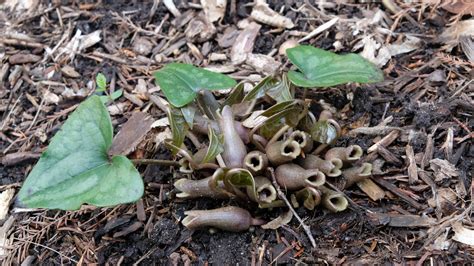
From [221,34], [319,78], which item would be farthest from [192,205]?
[221,34]

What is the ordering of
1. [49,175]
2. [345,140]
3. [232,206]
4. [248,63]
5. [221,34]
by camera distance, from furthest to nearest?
[221,34]
[248,63]
[345,140]
[232,206]
[49,175]

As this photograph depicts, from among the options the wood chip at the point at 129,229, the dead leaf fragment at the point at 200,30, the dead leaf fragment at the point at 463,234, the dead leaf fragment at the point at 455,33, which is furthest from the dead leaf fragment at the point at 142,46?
the dead leaf fragment at the point at 463,234

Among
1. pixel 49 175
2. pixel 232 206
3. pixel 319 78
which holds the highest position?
pixel 319 78

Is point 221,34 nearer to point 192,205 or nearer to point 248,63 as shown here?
point 248,63

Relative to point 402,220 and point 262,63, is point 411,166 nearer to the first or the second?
point 402,220

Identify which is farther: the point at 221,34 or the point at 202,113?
the point at 221,34

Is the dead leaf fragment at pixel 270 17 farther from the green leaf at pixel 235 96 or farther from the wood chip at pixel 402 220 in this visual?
the wood chip at pixel 402 220
